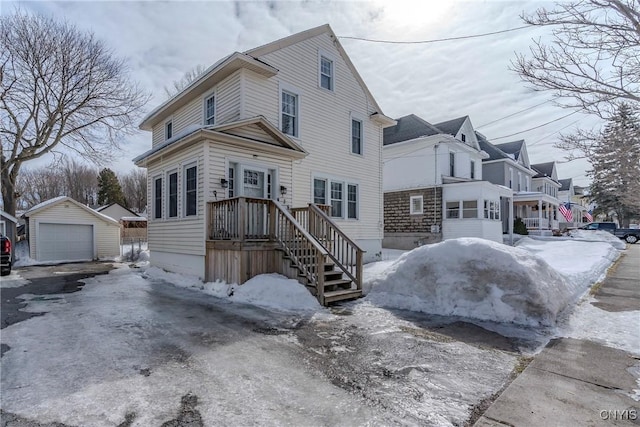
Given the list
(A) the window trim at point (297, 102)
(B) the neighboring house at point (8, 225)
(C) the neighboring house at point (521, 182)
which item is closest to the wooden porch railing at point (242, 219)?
(A) the window trim at point (297, 102)

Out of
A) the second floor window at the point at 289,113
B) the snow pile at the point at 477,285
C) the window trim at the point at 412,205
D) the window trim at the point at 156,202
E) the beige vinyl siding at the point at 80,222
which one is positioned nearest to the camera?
the snow pile at the point at 477,285

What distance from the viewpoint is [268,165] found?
1003 cm

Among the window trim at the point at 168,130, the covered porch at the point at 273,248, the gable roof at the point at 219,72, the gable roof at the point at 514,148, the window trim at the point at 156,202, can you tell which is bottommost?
the covered porch at the point at 273,248

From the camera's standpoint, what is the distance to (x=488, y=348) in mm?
4457

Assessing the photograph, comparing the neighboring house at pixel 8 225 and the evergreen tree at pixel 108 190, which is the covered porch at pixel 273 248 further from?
the evergreen tree at pixel 108 190

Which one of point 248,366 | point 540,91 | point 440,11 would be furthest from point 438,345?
point 440,11

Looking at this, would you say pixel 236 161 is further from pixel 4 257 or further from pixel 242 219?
pixel 4 257

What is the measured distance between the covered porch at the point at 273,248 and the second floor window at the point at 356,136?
5.97 metres

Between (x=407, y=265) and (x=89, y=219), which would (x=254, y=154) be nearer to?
(x=407, y=265)

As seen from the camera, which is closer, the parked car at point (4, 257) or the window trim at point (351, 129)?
the parked car at point (4, 257)

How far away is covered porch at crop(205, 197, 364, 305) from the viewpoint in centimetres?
721

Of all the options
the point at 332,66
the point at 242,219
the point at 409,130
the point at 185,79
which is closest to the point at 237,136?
the point at 242,219

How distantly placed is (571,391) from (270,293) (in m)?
5.15

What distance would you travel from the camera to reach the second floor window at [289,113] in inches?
448
